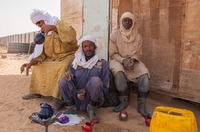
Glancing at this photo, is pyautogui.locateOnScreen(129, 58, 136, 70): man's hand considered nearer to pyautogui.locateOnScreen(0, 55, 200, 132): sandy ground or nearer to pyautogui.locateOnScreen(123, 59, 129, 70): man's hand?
pyautogui.locateOnScreen(123, 59, 129, 70): man's hand

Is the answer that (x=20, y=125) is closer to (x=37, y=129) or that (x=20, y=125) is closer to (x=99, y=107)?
(x=37, y=129)

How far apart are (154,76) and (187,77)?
713 millimetres

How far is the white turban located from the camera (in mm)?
4480

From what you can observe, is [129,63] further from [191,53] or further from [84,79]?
[191,53]

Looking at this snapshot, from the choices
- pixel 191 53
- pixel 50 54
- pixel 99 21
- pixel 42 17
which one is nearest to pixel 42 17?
pixel 42 17

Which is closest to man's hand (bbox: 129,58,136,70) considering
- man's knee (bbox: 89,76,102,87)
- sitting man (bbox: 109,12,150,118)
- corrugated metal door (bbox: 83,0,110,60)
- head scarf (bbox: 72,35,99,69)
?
sitting man (bbox: 109,12,150,118)

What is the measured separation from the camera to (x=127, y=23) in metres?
4.27

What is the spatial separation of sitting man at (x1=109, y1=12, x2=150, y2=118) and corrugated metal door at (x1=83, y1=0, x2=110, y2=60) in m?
1.09

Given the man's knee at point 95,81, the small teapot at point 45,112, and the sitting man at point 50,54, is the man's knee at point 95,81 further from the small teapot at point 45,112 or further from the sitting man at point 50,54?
the small teapot at point 45,112

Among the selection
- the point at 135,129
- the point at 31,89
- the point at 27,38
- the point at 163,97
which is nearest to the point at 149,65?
the point at 163,97

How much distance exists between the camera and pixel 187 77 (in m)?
4.14

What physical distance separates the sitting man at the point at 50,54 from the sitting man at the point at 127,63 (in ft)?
2.42

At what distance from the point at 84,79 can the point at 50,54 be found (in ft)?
3.47

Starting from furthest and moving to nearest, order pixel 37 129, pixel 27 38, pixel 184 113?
pixel 27 38
pixel 37 129
pixel 184 113
